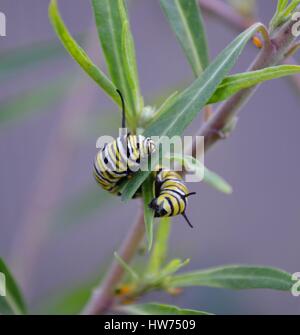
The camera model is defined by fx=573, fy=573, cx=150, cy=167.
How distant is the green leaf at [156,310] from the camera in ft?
3.25

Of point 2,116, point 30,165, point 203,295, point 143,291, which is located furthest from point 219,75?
point 30,165

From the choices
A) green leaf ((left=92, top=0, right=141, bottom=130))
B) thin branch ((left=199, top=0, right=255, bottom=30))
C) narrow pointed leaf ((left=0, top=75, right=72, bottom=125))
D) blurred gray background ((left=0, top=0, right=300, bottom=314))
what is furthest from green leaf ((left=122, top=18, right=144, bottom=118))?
blurred gray background ((left=0, top=0, right=300, bottom=314))

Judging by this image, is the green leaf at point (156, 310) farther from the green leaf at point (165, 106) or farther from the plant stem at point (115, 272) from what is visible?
the green leaf at point (165, 106)

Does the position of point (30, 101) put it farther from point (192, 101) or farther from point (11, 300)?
point (192, 101)

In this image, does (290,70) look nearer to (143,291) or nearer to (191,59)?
(191,59)

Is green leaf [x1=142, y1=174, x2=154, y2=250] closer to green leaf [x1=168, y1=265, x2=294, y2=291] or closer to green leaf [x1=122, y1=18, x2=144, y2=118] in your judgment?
green leaf [x1=122, y1=18, x2=144, y2=118]

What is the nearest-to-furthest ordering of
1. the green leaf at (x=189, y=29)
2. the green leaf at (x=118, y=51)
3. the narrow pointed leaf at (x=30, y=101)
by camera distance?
the green leaf at (x=118, y=51)
the green leaf at (x=189, y=29)
the narrow pointed leaf at (x=30, y=101)

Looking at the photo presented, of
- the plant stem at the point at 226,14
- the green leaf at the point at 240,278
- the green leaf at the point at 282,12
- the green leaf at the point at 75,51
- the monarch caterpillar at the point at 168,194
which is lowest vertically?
the green leaf at the point at 240,278

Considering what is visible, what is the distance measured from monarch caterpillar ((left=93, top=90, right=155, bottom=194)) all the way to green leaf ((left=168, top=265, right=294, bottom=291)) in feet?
1.02

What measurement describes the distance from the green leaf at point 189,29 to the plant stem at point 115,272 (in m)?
0.30

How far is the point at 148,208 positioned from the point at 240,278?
309 mm

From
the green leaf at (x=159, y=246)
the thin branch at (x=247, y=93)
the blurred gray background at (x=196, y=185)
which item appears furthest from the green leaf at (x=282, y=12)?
the blurred gray background at (x=196, y=185)

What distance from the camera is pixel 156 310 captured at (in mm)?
1083

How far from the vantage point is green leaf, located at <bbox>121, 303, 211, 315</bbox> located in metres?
0.99
